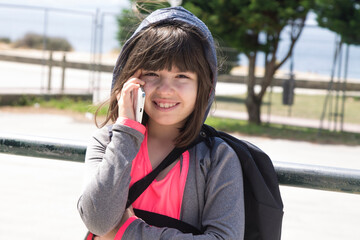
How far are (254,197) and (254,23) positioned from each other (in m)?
9.74

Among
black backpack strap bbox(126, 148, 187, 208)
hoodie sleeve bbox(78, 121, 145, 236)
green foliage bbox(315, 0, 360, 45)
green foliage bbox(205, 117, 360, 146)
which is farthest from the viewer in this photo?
green foliage bbox(205, 117, 360, 146)

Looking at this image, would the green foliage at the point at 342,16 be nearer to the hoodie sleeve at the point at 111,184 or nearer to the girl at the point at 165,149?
the girl at the point at 165,149

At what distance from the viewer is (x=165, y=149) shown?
1669mm

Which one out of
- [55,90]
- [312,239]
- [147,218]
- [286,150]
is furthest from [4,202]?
[55,90]

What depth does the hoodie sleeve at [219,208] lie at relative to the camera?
1442 mm

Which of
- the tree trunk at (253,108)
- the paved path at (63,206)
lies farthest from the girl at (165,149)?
the tree trunk at (253,108)

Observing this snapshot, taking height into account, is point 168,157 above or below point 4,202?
above

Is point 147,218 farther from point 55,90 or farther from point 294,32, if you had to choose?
point 55,90

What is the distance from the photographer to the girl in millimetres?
1444

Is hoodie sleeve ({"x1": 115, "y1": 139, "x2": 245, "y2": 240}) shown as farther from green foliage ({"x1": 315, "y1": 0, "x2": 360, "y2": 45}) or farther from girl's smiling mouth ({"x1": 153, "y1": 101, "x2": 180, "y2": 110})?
green foliage ({"x1": 315, "y1": 0, "x2": 360, "y2": 45})

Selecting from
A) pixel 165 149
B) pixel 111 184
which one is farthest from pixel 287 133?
pixel 111 184

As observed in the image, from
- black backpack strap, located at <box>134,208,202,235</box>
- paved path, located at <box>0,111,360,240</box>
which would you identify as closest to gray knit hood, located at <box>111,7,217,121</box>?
black backpack strap, located at <box>134,208,202,235</box>

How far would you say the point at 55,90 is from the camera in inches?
563

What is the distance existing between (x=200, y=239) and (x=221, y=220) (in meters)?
0.08
